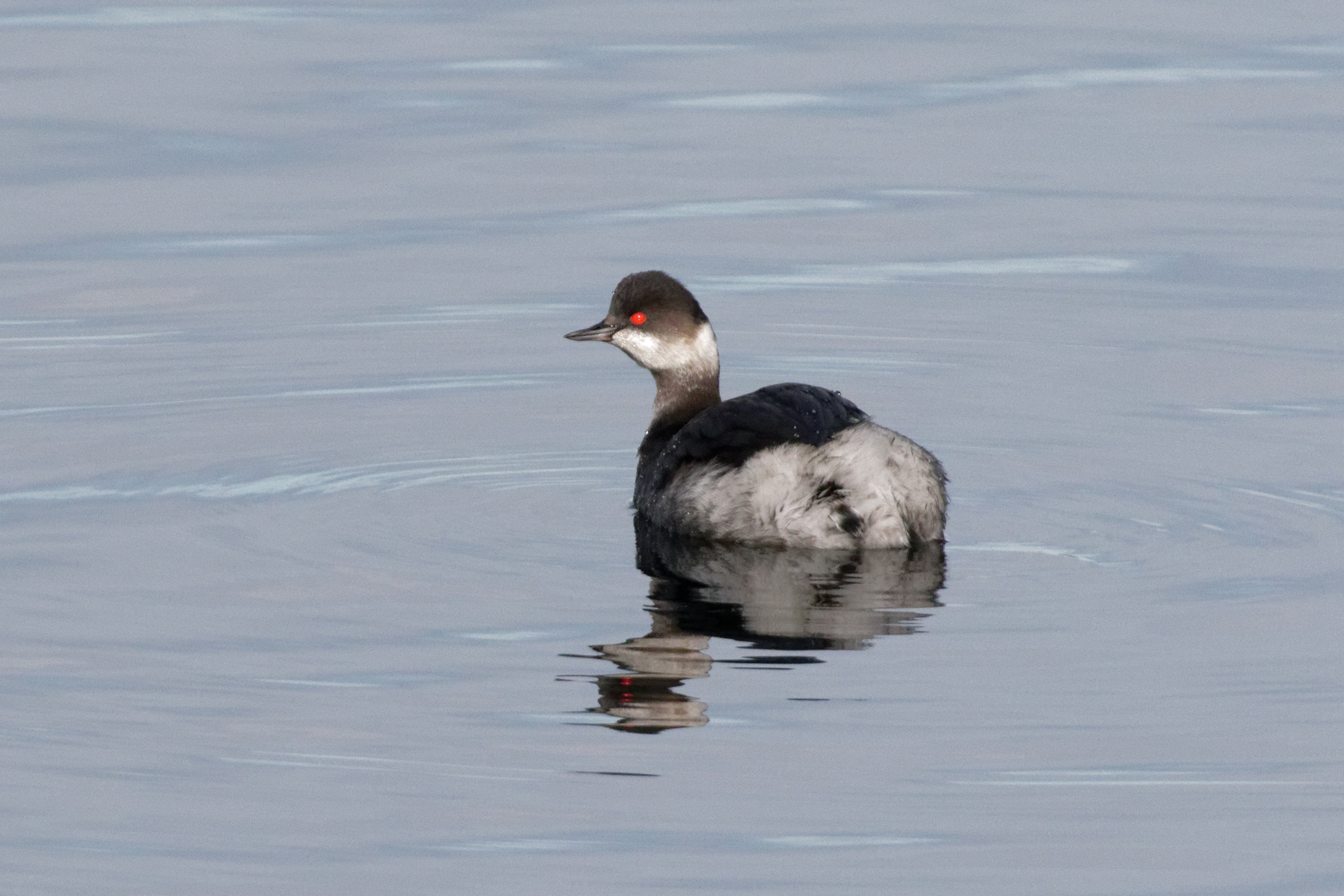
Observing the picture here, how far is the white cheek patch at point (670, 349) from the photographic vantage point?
11.0m

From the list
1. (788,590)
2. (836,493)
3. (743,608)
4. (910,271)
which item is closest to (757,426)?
(836,493)

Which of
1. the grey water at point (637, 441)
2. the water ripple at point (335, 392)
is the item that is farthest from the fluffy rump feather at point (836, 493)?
the water ripple at point (335, 392)

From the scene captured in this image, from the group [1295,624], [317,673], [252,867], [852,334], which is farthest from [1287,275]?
[252,867]

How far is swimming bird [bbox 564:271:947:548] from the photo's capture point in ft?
30.7

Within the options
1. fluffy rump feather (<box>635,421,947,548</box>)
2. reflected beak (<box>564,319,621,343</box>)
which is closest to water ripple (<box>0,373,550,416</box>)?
reflected beak (<box>564,319,621,343</box>)

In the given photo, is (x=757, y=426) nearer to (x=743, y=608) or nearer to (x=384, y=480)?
(x=743, y=608)

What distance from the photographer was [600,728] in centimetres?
730

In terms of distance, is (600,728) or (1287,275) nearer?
(600,728)

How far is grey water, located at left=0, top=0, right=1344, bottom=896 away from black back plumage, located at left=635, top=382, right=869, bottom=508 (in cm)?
38

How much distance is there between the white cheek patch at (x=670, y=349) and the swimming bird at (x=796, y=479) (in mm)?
1011

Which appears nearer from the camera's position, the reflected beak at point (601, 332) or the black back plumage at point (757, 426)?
the black back plumage at point (757, 426)

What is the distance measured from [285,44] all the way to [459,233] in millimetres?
5474

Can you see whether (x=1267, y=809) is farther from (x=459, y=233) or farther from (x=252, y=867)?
(x=459, y=233)

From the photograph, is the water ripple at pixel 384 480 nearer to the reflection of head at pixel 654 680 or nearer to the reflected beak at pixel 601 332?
the reflected beak at pixel 601 332
